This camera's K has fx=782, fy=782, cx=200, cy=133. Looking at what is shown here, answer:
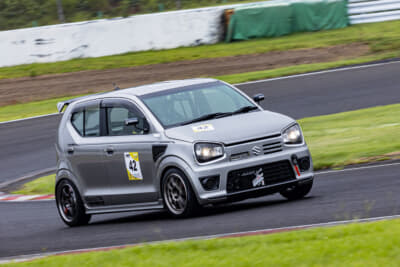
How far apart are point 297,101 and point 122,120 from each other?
11346 mm

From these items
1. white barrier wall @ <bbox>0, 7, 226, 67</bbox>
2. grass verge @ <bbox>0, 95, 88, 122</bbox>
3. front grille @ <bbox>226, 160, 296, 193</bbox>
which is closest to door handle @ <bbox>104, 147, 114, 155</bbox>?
front grille @ <bbox>226, 160, 296, 193</bbox>

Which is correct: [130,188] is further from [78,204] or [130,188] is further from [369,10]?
[369,10]

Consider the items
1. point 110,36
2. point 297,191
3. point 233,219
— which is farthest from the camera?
point 110,36

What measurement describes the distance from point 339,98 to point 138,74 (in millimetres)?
11047

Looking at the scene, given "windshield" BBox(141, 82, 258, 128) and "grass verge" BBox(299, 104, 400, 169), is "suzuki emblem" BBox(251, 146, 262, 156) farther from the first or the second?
"grass verge" BBox(299, 104, 400, 169)

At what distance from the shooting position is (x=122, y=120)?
31.9 ft

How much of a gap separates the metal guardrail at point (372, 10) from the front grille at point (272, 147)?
84.3 feet

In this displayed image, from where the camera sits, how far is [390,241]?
19.0 ft

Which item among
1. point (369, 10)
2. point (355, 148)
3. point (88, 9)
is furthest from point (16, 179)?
point (88, 9)

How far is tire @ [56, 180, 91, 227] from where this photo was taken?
10422mm

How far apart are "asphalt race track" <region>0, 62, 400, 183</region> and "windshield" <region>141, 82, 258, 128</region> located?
7.92 metres

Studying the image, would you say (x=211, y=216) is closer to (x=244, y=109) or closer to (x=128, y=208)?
(x=128, y=208)

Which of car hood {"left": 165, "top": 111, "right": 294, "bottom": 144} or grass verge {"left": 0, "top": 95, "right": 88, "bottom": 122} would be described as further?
grass verge {"left": 0, "top": 95, "right": 88, "bottom": 122}

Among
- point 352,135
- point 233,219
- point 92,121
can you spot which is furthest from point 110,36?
point 233,219
